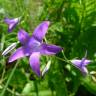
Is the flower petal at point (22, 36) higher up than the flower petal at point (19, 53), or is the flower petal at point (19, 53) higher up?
the flower petal at point (22, 36)

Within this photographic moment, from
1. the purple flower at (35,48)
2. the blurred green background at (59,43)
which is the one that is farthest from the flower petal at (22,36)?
the blurred green background at (59,43)

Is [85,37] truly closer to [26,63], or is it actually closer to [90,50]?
[90,50]

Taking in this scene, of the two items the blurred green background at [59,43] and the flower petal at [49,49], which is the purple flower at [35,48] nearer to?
the flower petal at [49,49]

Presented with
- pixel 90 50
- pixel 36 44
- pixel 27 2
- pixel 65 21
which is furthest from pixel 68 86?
pixel 36 44

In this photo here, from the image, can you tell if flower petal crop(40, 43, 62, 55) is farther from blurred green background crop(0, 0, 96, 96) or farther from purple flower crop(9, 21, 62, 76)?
blurred green background crop(0, 0, 96, 96)

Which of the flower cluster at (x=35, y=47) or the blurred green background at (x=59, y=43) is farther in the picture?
the blurred green background at (x=59, y=43)

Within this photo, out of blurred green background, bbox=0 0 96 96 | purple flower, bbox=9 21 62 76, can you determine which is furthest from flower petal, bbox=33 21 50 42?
blurred green background, bbox=0 0 96 96
